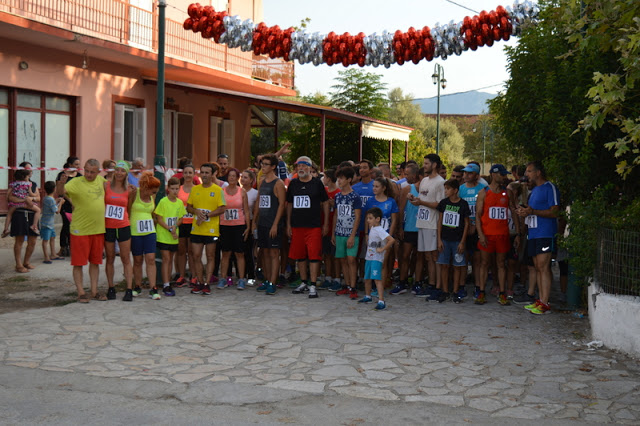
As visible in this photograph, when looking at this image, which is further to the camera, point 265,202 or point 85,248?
point 265,202

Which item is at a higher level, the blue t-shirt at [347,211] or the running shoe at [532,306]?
the blue t-shirt at [347,211]

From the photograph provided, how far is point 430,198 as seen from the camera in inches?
438

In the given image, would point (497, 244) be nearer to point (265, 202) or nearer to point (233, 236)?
point (265, 202)

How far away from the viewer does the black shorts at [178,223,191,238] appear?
11617 mm

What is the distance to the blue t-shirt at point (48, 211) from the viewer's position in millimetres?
13297

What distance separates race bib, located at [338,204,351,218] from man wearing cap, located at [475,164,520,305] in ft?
6.00

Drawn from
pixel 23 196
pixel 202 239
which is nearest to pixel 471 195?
pixel 202 239

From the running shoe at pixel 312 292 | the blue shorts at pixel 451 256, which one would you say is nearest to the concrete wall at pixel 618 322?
the blue shorts at pixel 451 256

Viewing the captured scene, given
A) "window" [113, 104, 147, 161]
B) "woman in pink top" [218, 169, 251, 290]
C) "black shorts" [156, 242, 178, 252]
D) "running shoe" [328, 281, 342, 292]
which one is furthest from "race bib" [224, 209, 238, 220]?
"window" [113, 104, 147, 161]

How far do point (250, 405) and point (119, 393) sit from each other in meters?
1.07

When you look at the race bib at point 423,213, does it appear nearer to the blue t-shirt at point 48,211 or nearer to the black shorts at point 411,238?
the black shorts at point 411,238

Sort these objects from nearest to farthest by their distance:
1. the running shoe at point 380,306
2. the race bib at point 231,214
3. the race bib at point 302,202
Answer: the running shoe at point 380,306 → the race bib at point 302,202 → the race bib at point 231,214

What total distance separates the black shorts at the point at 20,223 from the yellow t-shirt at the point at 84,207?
3.08m

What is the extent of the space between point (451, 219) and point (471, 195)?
65 centimetres
